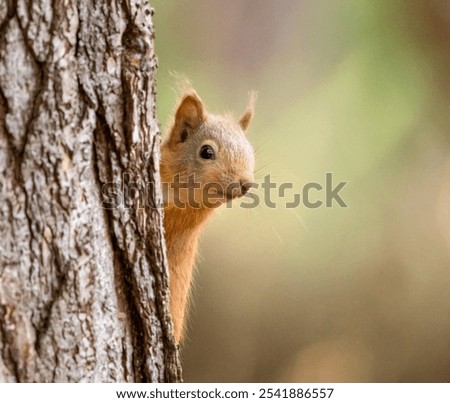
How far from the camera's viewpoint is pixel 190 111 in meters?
1.96

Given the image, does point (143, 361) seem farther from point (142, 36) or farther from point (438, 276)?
point (438, 276)

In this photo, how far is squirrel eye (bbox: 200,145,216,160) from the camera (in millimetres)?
1872

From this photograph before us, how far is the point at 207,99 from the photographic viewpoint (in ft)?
7.97

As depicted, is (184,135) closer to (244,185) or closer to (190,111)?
(190,111)

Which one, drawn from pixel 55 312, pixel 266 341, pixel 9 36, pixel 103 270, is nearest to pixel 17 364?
pixel 55 312

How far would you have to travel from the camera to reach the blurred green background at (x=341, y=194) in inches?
93.9

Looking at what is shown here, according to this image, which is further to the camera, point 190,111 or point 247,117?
point 247,117

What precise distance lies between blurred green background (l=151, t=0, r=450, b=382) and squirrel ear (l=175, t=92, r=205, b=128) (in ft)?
1.23

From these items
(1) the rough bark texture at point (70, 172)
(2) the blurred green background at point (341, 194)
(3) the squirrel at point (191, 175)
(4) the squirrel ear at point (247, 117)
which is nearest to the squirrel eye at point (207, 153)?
(3) the squirrel at point (191, 175)

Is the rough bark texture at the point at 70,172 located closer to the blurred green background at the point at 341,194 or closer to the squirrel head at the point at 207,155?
the squirrel head at the point at 207,155

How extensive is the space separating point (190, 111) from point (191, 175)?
0.21 m

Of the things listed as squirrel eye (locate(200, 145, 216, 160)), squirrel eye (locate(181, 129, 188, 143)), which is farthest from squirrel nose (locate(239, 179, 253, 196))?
squirrel eye (locate(181, 129, 188, 143))

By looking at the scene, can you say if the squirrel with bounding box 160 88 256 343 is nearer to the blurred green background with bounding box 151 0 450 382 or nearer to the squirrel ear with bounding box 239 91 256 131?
the squirrel ear with bounding box 239 91 256 131

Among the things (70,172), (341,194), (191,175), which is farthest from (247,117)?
(70,172)
